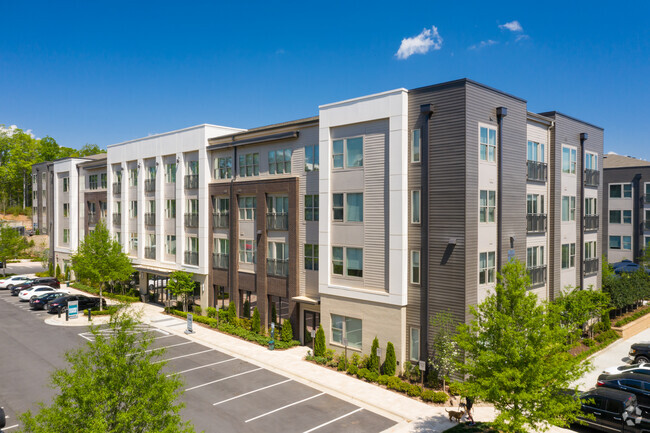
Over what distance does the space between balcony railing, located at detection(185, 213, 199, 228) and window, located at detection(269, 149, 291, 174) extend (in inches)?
392

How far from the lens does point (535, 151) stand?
28.7 metres

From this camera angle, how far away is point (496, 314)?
50.6 ft

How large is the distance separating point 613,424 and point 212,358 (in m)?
20.8

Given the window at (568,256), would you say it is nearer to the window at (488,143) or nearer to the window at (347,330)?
the window at (488,143)

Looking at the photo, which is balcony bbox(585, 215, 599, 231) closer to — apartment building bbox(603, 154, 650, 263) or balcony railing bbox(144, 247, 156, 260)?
apartment building bbox(603, 154, 650, 263)

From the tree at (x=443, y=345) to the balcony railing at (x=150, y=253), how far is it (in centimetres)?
3059

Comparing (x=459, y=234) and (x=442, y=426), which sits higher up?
(x=459, y=234)

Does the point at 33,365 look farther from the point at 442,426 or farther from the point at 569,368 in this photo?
the point at 569,368

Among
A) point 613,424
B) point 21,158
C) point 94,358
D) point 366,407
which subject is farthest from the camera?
point 21,158

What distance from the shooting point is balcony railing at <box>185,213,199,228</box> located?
39.4 m

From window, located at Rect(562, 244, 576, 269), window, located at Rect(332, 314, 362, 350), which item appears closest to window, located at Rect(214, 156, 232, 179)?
window, located at Rect(332, 314, 362, 350)

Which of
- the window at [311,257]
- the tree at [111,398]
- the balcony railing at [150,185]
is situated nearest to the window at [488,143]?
Answer: the window at [311,257]

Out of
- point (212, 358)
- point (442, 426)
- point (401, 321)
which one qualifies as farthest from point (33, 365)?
point (442, 426)

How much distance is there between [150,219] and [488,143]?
3304 cm
